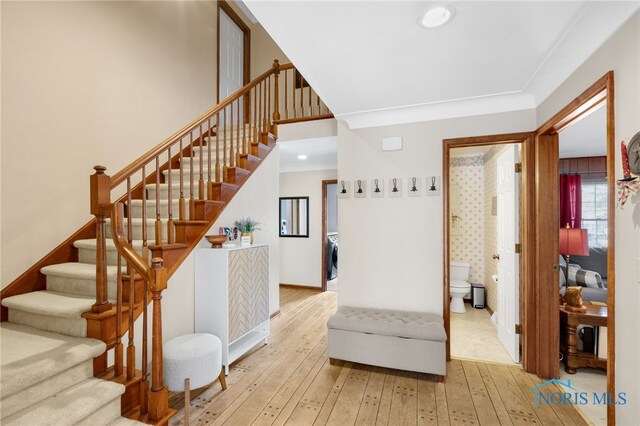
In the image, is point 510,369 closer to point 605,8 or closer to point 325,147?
point 605,8

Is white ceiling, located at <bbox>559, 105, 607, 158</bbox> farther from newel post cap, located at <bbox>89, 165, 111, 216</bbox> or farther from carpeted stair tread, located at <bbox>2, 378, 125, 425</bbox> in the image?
carpeted stair tread, located at <bbox>2, 378, 125, 425</bbox>

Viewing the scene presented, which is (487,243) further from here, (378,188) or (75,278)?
(75,278)

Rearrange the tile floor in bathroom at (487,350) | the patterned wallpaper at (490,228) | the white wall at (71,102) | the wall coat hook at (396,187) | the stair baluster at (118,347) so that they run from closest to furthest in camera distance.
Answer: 1. the stair baluster at (118,347)
2. the tile floor in bathroom at (487,350)
3. the white wall at (71,102)
4. the wall coat hook at (396,187)
5. the patterned wallpaper at (490,228)

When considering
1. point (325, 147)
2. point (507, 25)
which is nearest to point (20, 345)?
point (507, 25)

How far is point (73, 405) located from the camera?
1.47 m

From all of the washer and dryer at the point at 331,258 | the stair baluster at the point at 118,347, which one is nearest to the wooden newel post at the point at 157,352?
the stair baluster at the point at 118,347

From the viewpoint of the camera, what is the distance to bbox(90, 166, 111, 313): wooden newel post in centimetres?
180

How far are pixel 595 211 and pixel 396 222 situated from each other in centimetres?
374

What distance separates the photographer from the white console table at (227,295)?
259 cm

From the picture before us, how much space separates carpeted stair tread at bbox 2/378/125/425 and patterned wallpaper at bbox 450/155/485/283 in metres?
4.84

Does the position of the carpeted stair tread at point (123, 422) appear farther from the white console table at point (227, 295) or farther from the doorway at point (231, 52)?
the doorway at point (231, 52)

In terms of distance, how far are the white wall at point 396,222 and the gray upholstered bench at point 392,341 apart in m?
0.30

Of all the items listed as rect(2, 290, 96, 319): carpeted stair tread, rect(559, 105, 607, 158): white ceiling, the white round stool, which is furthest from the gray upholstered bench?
rect(559, 105, 607, 158): white ceiling

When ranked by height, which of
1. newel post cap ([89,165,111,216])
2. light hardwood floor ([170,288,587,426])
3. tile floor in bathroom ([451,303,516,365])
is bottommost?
tile floor in bathroom ([451,303,516,365])
